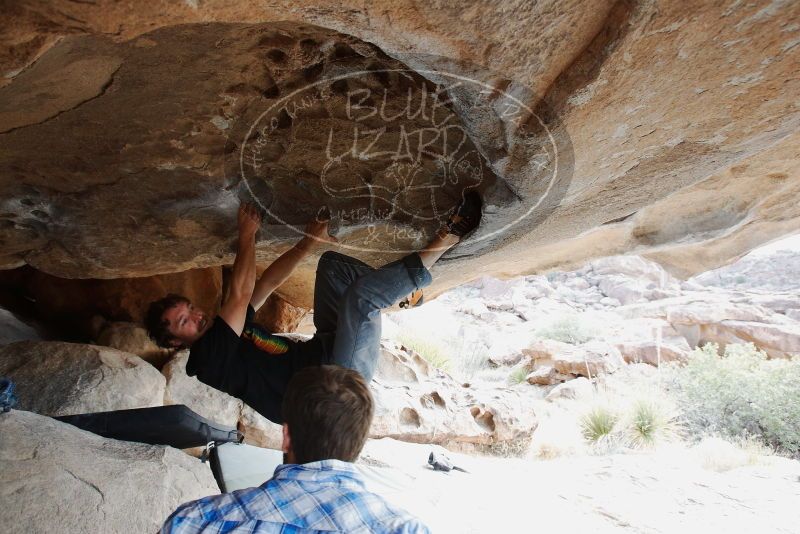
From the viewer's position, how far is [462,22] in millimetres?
1384

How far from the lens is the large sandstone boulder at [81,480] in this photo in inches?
78.3

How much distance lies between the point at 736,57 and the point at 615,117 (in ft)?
1.21

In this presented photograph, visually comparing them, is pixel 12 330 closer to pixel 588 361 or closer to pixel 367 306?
pixel 367 306

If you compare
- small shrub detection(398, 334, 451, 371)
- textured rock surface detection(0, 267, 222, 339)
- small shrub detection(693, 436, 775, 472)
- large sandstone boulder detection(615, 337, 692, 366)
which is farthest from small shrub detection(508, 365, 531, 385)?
textured rock surface detection(0, 267, 222, 339)

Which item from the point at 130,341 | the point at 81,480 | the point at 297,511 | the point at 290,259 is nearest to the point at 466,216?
the point at 290,259

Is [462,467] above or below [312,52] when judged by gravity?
below

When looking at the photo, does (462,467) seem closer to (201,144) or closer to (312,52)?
(201,144)

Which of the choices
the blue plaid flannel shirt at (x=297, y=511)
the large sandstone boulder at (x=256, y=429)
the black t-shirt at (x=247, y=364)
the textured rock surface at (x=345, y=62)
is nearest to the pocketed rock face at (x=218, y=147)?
the textured rock surface at (x=345, y=62)

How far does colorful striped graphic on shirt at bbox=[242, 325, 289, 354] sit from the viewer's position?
2859 millimetres

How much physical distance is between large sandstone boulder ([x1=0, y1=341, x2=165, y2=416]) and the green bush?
323 inches

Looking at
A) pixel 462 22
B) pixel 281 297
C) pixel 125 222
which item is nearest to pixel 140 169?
pixel 125 222

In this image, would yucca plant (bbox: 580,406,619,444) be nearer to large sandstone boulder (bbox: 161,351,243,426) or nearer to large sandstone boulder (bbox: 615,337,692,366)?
large sandstone boulder (bbox: 615,337,692,366)

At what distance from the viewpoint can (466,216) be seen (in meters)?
2.63

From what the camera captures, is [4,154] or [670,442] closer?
[4,154]
